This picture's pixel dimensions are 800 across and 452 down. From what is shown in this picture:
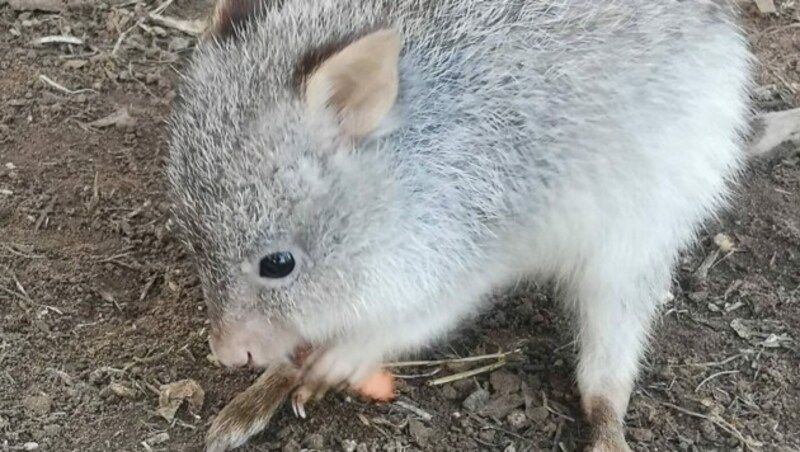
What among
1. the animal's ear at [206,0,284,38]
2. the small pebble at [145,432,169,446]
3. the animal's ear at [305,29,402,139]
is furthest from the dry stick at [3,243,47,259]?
the animal's ear at [305,29,402,139]

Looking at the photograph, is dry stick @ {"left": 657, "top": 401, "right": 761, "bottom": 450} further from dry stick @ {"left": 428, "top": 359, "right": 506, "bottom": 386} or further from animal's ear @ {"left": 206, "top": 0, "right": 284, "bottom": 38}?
animal's ear @ {"left": 206, "top": 0, "right": 284, "bottom": 38}

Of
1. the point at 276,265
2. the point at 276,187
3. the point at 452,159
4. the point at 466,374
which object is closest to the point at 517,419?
the point at 466,374

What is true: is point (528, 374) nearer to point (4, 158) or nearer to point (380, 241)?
point (380, 241)

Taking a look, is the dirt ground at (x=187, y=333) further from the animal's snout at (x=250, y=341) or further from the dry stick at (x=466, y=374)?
the animal's snout at (x=250, y=341)

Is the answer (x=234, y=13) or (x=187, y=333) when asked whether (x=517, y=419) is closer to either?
(x=187, y=333)

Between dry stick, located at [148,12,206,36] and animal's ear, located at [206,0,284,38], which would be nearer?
animal's ear, located at [206,0,284,38]

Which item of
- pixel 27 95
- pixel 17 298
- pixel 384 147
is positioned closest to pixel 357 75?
pixel 384 147

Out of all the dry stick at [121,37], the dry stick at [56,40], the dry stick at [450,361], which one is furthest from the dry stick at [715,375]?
the dry stick at [56,40]
